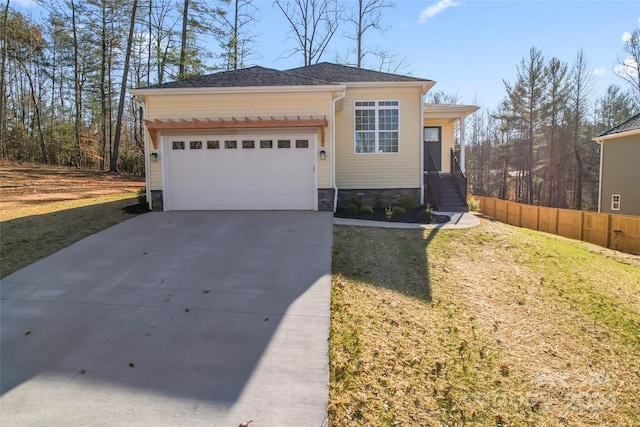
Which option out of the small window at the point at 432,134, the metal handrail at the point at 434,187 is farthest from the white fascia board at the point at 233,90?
the small window at the point at 432,134

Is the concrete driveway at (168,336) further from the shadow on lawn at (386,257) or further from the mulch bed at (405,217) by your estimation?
the mulch bed at (405,217)

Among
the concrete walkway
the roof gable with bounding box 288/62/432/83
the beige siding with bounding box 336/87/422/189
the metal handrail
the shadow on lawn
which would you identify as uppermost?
the roof gable with bounding box 288/62/432/83

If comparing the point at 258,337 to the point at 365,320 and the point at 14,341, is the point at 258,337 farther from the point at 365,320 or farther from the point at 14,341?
the point at 14,341

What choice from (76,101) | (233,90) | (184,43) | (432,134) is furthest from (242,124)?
(76,101)

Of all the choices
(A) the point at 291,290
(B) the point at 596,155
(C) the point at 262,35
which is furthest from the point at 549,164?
(A) the point at 291,290

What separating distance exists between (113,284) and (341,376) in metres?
3.66

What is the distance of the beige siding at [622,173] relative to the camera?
1558 centimetres

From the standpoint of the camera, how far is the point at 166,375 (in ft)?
11.2

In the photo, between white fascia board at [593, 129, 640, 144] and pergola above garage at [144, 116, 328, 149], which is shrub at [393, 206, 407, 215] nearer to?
pergola above garage at [144, 116, 328, 149]

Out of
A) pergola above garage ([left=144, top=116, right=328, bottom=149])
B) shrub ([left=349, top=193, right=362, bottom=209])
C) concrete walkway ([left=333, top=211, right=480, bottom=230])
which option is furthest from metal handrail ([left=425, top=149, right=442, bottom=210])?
pergola above garage ([left=144, top=116, right=328, bottom=149])

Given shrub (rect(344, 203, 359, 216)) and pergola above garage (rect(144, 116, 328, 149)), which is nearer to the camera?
pergola above garage (rect(144, 116, 328, 149))

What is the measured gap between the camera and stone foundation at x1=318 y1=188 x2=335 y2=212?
33.5ft

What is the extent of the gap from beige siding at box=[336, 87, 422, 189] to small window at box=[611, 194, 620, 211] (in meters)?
10.9

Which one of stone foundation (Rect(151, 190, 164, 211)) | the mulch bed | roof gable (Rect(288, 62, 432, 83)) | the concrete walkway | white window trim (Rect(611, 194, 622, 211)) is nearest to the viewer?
the concrete walkway
